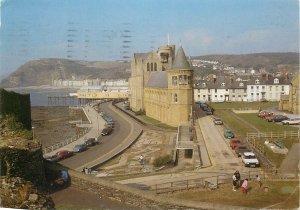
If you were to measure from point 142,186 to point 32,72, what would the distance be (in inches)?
4363

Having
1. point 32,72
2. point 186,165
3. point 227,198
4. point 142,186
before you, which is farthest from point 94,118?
point 32,72

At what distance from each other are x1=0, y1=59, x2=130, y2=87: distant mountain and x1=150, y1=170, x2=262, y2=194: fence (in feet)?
311

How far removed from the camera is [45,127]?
5925 centimetres

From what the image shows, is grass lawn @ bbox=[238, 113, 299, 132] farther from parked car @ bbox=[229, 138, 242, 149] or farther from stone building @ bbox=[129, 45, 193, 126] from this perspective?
stone building @ bbox=[129, 45, 193, 126]

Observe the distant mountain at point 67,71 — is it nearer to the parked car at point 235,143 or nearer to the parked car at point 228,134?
the parked car at point 228,134

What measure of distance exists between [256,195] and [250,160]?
257 inches

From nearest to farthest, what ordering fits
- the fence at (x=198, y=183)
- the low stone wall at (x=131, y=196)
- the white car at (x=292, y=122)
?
the low stone wall at (x=131, y=196) < the fence at (x=198, y=183) < the white car at (x=292, y=122)

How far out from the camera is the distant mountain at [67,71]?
121m

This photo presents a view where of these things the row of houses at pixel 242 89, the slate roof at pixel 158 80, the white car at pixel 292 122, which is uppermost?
the slate roof at pixel 158 80

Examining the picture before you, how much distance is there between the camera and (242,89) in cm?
6334

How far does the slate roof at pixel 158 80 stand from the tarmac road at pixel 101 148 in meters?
6.34

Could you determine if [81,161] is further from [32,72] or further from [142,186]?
[32,72]

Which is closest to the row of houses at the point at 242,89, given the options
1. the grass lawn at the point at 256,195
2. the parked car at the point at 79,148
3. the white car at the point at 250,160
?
the parked car at the point at 79,148

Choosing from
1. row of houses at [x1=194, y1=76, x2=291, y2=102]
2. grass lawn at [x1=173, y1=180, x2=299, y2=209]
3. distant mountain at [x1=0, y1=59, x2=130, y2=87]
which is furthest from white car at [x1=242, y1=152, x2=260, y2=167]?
distant mountain at [x1=0, y1=59, x2=130, y2=87]
